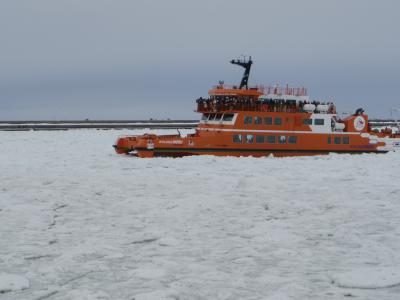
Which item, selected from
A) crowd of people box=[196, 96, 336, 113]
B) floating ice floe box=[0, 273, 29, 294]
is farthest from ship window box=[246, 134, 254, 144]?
floating ice floe box=[0, 273, 29, 294]

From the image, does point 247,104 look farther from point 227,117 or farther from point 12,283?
point 12,283

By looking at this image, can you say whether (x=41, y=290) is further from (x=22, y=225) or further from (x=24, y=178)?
(x=24, y=178)

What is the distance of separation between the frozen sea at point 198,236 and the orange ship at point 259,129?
7.02 metres

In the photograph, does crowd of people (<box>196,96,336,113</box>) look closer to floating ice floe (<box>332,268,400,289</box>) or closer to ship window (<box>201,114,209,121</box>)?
ship window (<box>201,114,209,121</box>)

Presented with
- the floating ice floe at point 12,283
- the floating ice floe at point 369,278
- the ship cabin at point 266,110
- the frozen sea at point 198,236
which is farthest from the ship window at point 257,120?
the floating ice floe at point 12,283

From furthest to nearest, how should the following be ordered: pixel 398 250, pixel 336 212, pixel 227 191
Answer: pixel 227 191 < pixel 336 212 < pixel 398 250

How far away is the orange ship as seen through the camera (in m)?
24.9

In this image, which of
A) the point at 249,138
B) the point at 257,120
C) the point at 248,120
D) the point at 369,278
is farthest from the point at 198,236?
the point at 257,120

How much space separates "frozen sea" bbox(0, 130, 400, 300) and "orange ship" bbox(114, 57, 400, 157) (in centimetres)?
702

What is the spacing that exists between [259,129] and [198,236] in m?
17.3

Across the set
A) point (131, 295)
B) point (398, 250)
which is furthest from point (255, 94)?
point (131, 295)

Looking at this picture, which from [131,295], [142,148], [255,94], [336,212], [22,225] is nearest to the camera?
[131,295]

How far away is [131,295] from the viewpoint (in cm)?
608

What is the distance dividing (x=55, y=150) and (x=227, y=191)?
53.7ft
